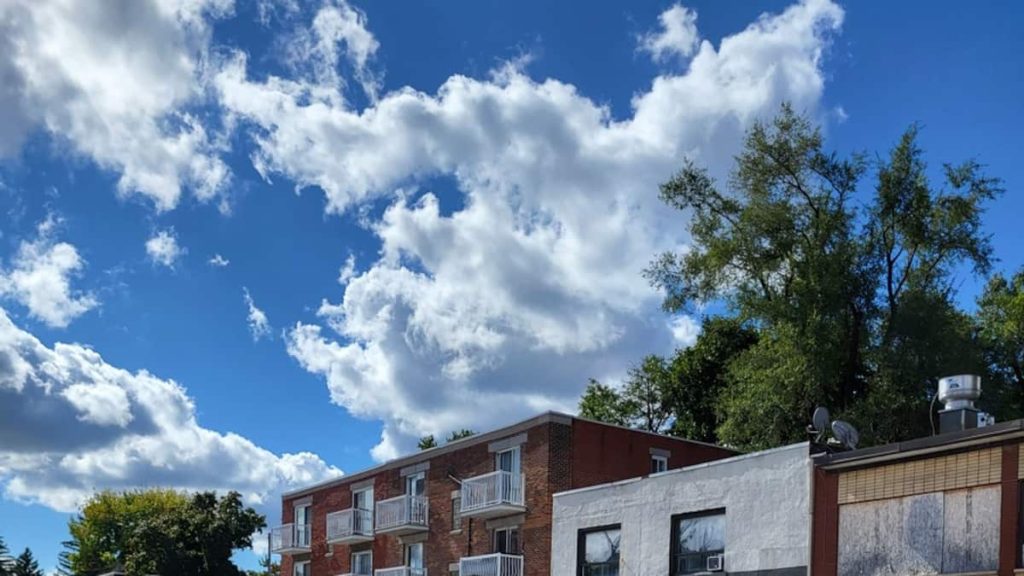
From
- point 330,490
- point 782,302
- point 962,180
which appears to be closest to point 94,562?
point 330,490

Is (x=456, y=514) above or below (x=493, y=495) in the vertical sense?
below

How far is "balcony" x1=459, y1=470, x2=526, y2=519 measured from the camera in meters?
37.2

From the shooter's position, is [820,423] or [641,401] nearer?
[820,423]

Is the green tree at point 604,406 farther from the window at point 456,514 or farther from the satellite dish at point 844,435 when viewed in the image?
the satellite dish at point 844,435

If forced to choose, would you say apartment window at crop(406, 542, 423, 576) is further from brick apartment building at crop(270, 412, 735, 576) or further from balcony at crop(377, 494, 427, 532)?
balcony at crop(377, 494, 427, 532)

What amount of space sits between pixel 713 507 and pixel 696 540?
43.8 inches

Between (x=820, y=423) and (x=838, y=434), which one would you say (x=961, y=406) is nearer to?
(x=838, y=434)

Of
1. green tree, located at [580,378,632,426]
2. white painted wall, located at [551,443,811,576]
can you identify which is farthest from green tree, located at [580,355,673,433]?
white painted wall, located at [551,443,811,576]

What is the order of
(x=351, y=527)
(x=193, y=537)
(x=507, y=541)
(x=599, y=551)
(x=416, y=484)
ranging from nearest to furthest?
(x=599, y=551) < (x=507, y=541) < (x=416, y=484) < (x=351, y=527) < (x=193, y=537)

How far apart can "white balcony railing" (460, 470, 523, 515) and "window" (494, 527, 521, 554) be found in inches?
42.6

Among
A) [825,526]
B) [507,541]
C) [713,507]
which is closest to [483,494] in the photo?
[507,541]

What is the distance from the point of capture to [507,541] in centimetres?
3791

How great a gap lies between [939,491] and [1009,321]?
70.3 ft

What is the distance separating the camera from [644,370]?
186 ft
